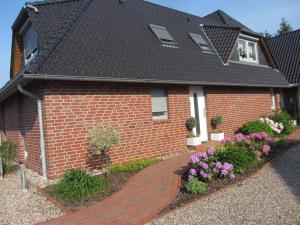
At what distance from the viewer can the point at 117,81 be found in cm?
975

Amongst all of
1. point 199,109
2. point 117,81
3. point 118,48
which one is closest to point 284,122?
point 199,109

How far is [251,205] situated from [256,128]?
355 inches

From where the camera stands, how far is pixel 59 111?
29.3 ft

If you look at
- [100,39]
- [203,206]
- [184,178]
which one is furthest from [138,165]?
[100,39]

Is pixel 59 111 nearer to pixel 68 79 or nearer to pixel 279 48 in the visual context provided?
pixel 68 79

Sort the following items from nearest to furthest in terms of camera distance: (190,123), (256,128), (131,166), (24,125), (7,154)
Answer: (131,166), (7,154), (24,125), (190,123), (256,128)

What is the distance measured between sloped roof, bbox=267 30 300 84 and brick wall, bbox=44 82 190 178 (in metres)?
10.7

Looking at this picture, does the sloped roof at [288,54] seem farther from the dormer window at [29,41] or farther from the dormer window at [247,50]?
the dormer window at [29,41]

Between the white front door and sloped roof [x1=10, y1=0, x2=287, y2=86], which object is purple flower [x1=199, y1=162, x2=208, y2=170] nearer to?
sloped roof [x1=10, y1=0, x2=287, y2=86]

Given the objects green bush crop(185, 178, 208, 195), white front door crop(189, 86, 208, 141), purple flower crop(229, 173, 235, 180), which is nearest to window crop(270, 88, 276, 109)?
white front door crop(189, 86, 208, 141)

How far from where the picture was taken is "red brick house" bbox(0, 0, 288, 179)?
9.03 m

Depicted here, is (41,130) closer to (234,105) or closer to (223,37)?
(234,105)

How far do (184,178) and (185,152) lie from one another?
13.0ft

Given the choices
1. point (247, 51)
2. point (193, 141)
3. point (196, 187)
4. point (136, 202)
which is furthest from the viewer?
point (247, 51)
